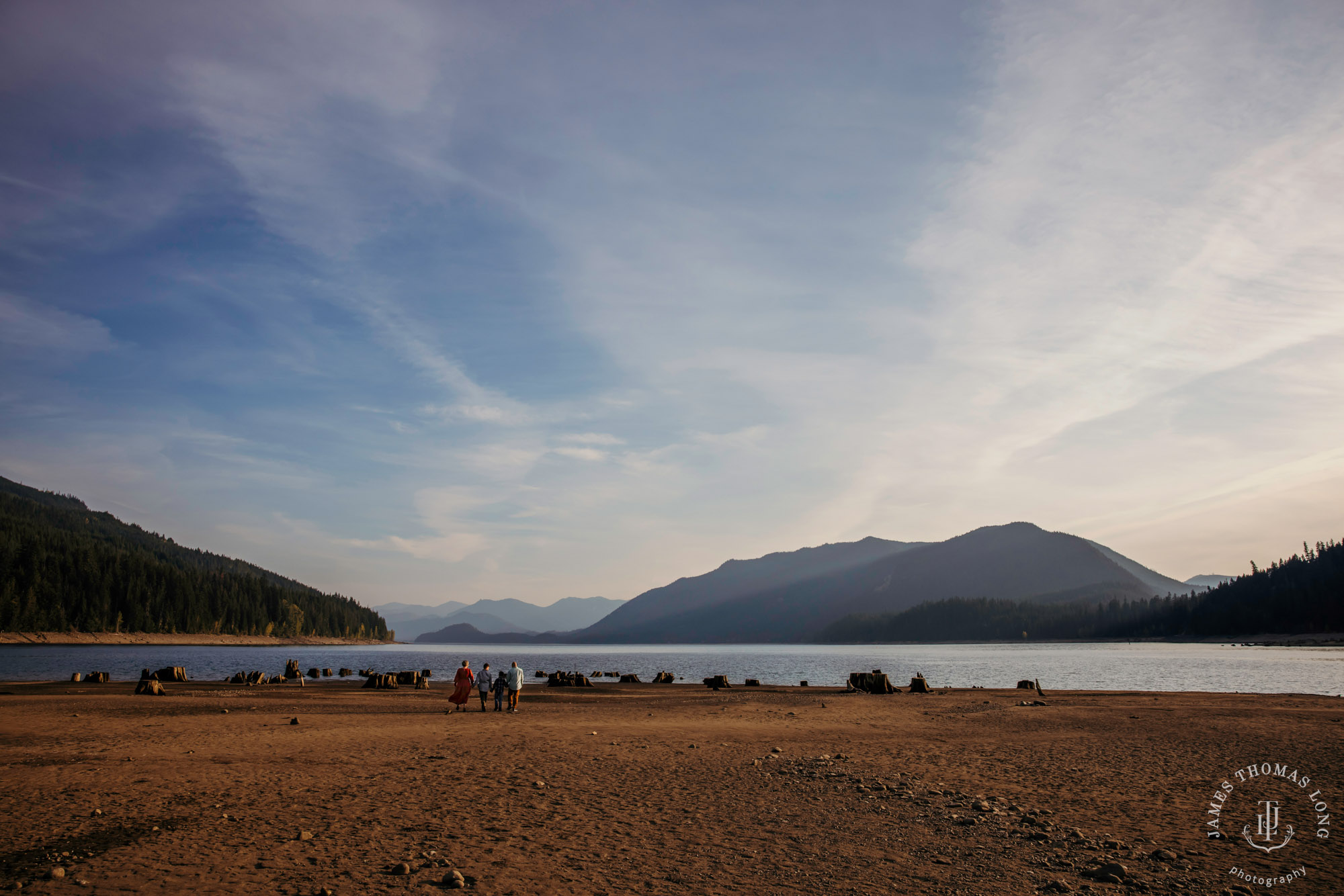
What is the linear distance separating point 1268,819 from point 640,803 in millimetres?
12708

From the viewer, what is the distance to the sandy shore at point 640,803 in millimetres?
10805

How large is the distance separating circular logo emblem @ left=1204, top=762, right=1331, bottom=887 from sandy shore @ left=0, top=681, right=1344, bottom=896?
14 centimetres

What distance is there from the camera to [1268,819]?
14.4 m

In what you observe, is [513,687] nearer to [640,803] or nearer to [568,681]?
[568,681]

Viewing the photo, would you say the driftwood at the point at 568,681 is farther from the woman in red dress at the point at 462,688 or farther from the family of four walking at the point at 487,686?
the woman in red dress at the point at 462,688

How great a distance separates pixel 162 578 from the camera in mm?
179000

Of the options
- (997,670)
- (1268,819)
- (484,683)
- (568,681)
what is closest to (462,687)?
(484,683)

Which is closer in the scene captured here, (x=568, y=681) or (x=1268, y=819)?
(x=1268, y=819)

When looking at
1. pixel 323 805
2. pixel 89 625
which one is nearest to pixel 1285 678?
pixel 323 805

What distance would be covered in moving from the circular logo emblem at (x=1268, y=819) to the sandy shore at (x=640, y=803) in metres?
0.14

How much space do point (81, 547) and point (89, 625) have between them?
26.2 meters

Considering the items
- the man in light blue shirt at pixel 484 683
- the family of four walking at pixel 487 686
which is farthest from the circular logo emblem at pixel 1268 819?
the man in light blue shirt at pixel 484 683

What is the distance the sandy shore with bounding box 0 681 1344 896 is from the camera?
35.4 ft

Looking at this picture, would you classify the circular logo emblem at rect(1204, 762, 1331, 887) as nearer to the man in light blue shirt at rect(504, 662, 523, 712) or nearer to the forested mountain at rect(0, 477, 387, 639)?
the man in light blue shirt at rect(504, 662, 523, 712)
